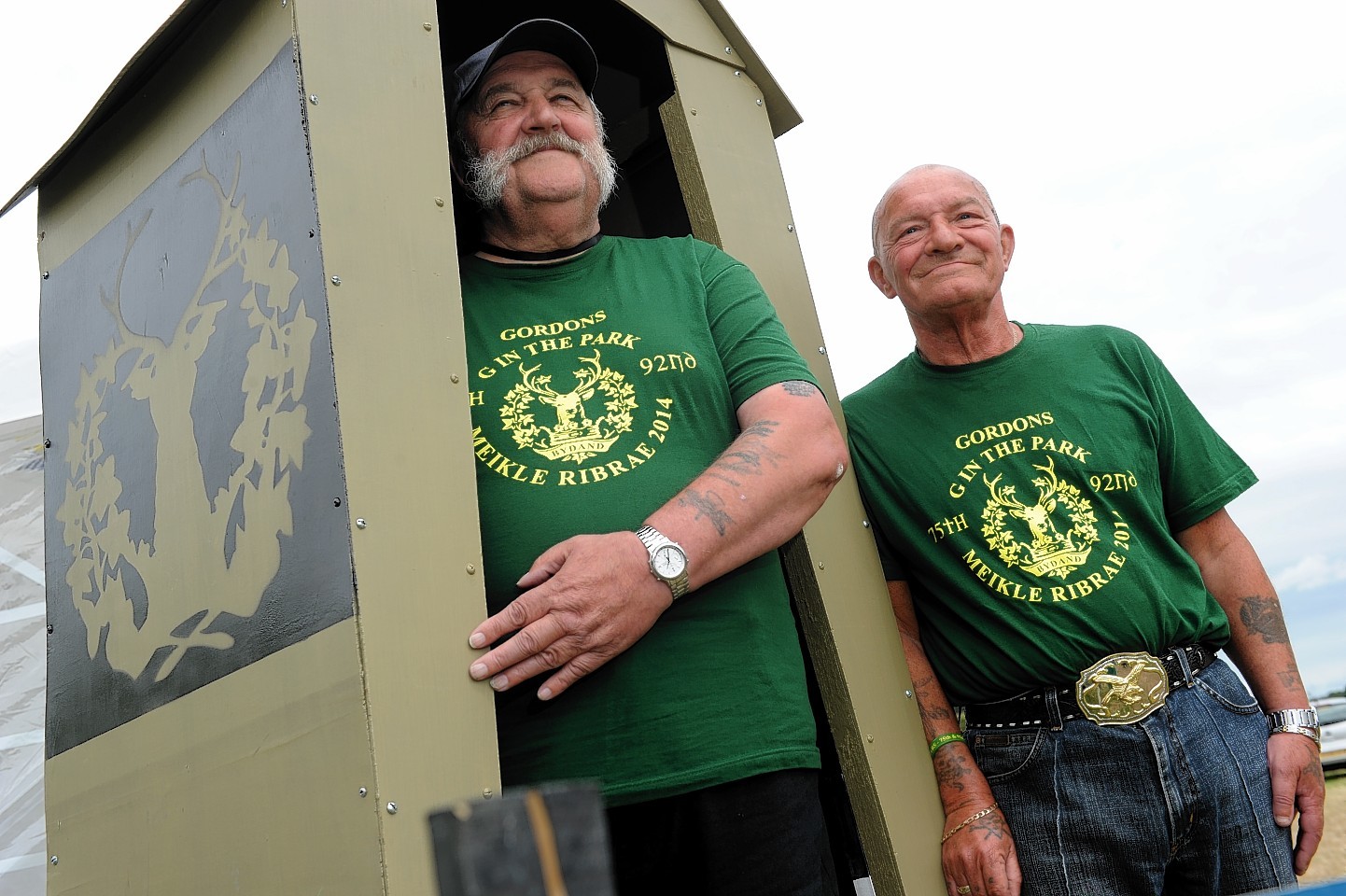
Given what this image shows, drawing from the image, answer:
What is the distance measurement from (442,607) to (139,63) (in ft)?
4.63

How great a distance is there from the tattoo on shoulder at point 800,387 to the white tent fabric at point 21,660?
9.54ft

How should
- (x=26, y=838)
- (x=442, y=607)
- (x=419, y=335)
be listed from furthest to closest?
(x=26, y=838)
(x=419, y=335)
(x=442, y=607)

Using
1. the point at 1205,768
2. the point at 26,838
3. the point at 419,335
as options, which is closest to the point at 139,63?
the point at 419,335

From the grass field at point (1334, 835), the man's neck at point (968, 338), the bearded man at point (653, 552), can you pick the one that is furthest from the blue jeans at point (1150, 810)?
the grass field at point (1334, 835)

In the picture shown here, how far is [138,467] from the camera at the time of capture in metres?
2.28

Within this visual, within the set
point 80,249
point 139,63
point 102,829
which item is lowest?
point 102,829

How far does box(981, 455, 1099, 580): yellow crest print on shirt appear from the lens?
2650 millimetres

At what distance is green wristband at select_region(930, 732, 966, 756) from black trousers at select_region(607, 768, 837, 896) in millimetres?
615

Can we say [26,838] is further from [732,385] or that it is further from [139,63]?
[732,385]

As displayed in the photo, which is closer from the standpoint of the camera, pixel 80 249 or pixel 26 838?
pixel 80 249

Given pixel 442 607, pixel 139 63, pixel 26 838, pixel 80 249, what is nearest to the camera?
pixel 442 607

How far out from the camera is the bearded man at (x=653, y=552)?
1.88m

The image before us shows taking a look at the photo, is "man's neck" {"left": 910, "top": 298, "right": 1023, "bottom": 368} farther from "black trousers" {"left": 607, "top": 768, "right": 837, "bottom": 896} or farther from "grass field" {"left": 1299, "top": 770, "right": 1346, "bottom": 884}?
"grass field" {"left": 1299, "top": 770, "right": 1346, "bottom": 884}

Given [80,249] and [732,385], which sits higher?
[80,249]
